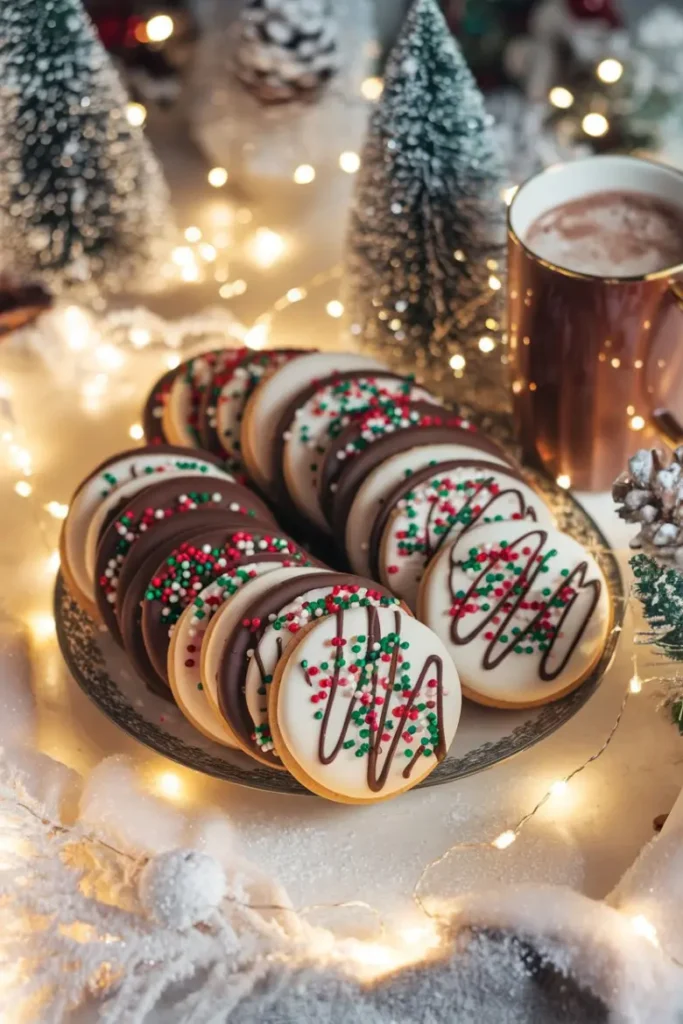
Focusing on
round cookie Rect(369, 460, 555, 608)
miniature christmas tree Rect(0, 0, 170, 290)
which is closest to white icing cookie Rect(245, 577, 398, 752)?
round cookie Rect(369, 460, 555, 608)

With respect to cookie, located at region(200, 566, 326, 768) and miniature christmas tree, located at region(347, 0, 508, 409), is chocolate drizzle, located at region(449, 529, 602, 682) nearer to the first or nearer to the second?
cookie, located at region(200, 566, 326, 768)

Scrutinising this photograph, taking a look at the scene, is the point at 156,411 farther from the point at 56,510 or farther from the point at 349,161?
the point at 349,161

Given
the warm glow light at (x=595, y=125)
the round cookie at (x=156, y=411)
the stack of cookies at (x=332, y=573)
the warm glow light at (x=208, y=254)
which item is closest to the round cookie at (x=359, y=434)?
the stack of cookies at (x=332, y=573)

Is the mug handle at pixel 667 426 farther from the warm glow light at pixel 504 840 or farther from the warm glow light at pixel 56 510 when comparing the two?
the warm glow light at pixel 56 510

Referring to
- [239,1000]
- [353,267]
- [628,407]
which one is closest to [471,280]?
[353,267]

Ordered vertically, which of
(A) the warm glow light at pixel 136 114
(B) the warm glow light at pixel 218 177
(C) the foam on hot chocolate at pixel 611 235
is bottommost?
(B) the warm glow light at pixel 218 177

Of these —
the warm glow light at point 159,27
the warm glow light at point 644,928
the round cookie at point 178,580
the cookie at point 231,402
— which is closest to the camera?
the warm glow light at point 644,928

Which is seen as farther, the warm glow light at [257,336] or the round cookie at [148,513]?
the warm glow light at [257,336]

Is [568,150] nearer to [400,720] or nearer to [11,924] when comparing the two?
[400,720]
